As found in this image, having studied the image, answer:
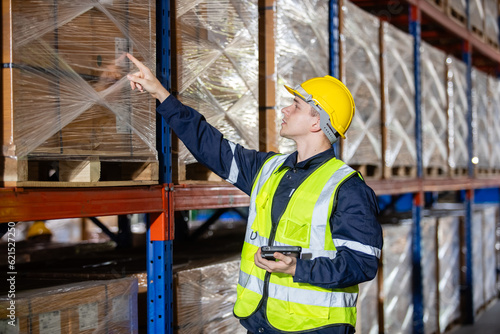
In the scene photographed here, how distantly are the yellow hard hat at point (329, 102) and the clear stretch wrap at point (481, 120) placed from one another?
6.05 metres

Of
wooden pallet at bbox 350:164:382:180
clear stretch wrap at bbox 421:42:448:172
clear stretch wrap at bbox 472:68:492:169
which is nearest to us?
wooden pallet at bbox 350:164:382:180

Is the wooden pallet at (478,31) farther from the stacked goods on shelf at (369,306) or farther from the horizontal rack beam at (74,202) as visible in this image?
the horizontal rack beam at (74,202)

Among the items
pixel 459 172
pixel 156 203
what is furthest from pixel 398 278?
pixel 156 203

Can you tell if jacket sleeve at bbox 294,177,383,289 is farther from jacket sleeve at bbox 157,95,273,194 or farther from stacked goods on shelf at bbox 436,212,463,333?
stacked goods on shelf at bbox 436,212,463,333

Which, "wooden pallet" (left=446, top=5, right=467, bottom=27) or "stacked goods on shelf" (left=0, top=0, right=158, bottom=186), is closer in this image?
"stacked goods on shelf" (left=0, top=0, right=158, bottom=186)

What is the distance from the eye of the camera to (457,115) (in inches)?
281

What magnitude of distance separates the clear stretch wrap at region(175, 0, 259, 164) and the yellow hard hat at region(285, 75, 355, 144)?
68 centimetres

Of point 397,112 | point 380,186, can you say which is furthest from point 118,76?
point 397,112

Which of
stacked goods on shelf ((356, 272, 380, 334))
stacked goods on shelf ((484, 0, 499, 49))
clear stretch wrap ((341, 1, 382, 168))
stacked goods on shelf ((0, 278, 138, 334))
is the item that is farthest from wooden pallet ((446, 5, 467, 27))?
stacked goods on shelf ((0, 278, 138, 334))

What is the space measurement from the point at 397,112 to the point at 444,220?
190cm

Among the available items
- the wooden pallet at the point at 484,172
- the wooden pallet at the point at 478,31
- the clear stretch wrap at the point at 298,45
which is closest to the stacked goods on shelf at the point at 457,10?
the wooden pallet at the point at 478,31

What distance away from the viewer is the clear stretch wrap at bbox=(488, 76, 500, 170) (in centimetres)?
905

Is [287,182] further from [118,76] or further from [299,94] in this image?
[118,76]

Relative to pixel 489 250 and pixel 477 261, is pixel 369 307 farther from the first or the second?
pixel 489 250
